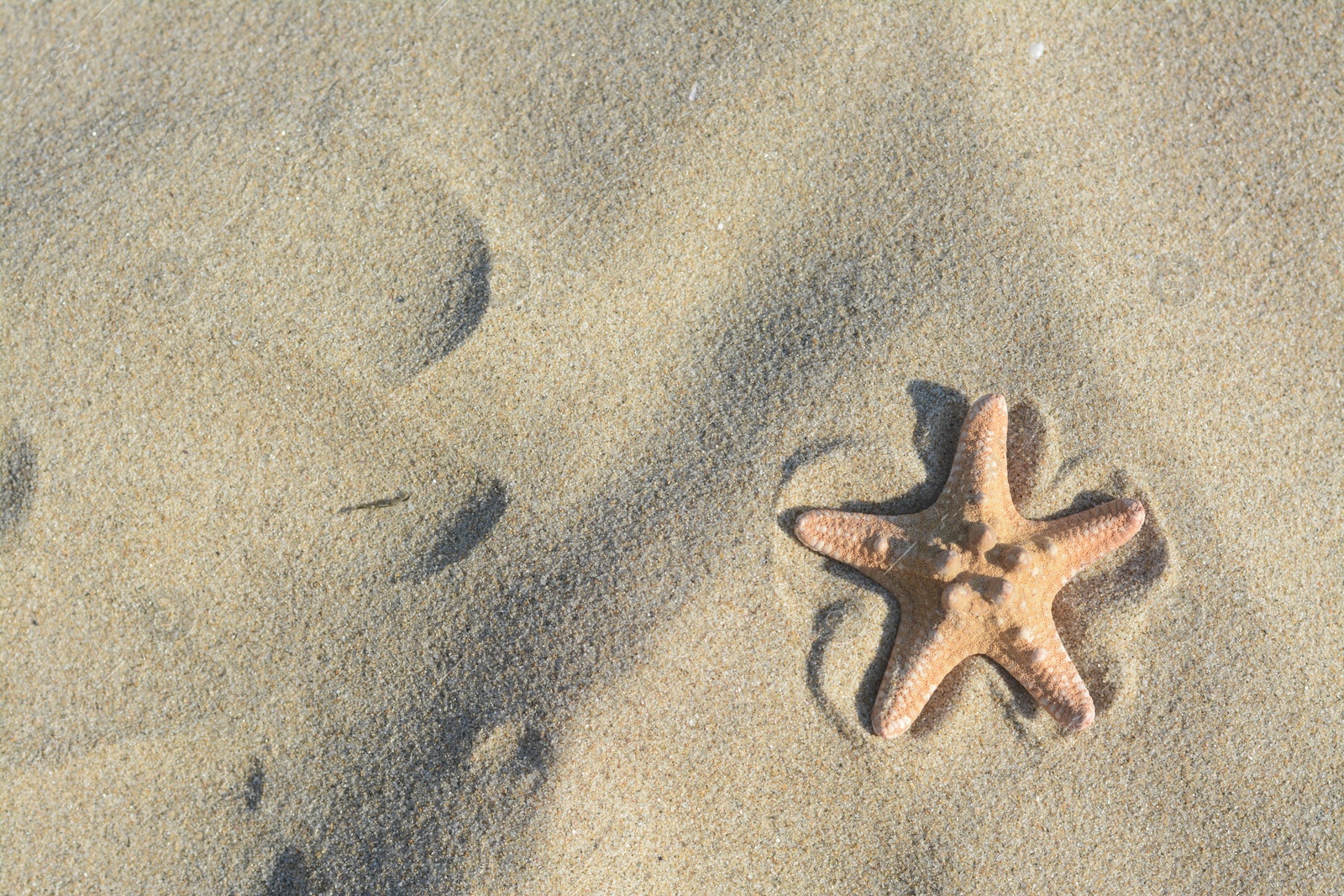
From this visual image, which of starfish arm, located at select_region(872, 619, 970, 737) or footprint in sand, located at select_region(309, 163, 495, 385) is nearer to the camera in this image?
starfish arm, located at select_region(872, 619, 970, 737)

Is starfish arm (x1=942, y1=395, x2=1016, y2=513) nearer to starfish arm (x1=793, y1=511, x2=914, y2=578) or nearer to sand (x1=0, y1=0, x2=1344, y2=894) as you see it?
sand (x1=0, y1=0, x2=1344, y2=894)

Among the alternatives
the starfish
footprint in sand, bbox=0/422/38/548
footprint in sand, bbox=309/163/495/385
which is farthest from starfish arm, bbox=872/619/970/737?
footprint in sand, bbox=0/422/38/548

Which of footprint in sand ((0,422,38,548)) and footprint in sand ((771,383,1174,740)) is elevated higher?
footprint in sand ((771,383,1174,740))

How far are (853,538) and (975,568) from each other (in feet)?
1.35

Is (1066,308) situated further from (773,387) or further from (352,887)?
(352,887)

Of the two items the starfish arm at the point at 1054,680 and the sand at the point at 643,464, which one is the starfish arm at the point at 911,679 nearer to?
the sand at the point at 643,464

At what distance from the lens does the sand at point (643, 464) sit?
2836mm

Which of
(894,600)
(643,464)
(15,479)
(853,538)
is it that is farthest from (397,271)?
(894,600)

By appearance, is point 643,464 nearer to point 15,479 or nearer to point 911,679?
point 911,679

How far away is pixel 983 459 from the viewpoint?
2.81 meters

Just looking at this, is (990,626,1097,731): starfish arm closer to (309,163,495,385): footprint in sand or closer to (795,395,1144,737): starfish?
(795,395,1144,737): starfish

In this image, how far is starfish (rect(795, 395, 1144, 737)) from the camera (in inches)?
109

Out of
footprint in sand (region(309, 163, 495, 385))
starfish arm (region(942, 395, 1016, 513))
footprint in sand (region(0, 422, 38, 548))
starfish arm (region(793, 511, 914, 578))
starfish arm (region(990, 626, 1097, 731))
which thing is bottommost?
footprint in sand (region(0, 422, 38, 548))

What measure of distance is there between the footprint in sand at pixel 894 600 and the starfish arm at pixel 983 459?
10cm
